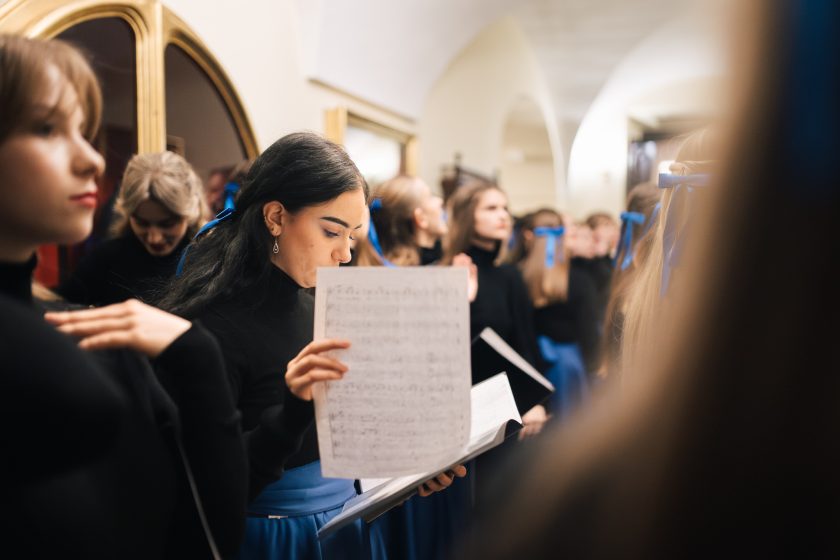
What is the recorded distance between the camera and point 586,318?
3559 mm

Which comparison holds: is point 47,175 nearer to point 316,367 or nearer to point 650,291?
point 316,367

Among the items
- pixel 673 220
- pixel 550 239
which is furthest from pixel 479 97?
pixel 673 220

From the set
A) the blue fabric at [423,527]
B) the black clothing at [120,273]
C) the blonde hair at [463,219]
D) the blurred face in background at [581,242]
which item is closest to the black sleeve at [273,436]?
the black clothing at [120,273]

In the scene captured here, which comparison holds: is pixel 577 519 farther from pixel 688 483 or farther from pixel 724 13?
pixel 724 13

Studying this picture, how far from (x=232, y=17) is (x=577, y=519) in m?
1.45

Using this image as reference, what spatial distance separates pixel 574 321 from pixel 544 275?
31cm

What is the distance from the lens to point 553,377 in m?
3.52

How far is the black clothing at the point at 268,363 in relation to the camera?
3.00 ft

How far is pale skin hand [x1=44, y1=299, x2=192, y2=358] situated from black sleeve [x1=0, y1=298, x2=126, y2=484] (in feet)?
0.08

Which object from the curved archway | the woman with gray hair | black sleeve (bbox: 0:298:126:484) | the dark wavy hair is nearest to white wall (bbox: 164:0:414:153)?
the woman with gray hair

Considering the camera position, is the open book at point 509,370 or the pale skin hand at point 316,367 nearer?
A: the pale skin hand at point 316,367

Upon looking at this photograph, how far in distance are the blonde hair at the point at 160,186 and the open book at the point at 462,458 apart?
619mm

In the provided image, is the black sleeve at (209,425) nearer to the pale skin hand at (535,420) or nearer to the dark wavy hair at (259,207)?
the dark wavy hair at (259,207)

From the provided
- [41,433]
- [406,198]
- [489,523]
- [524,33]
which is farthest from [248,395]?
[524,33]
